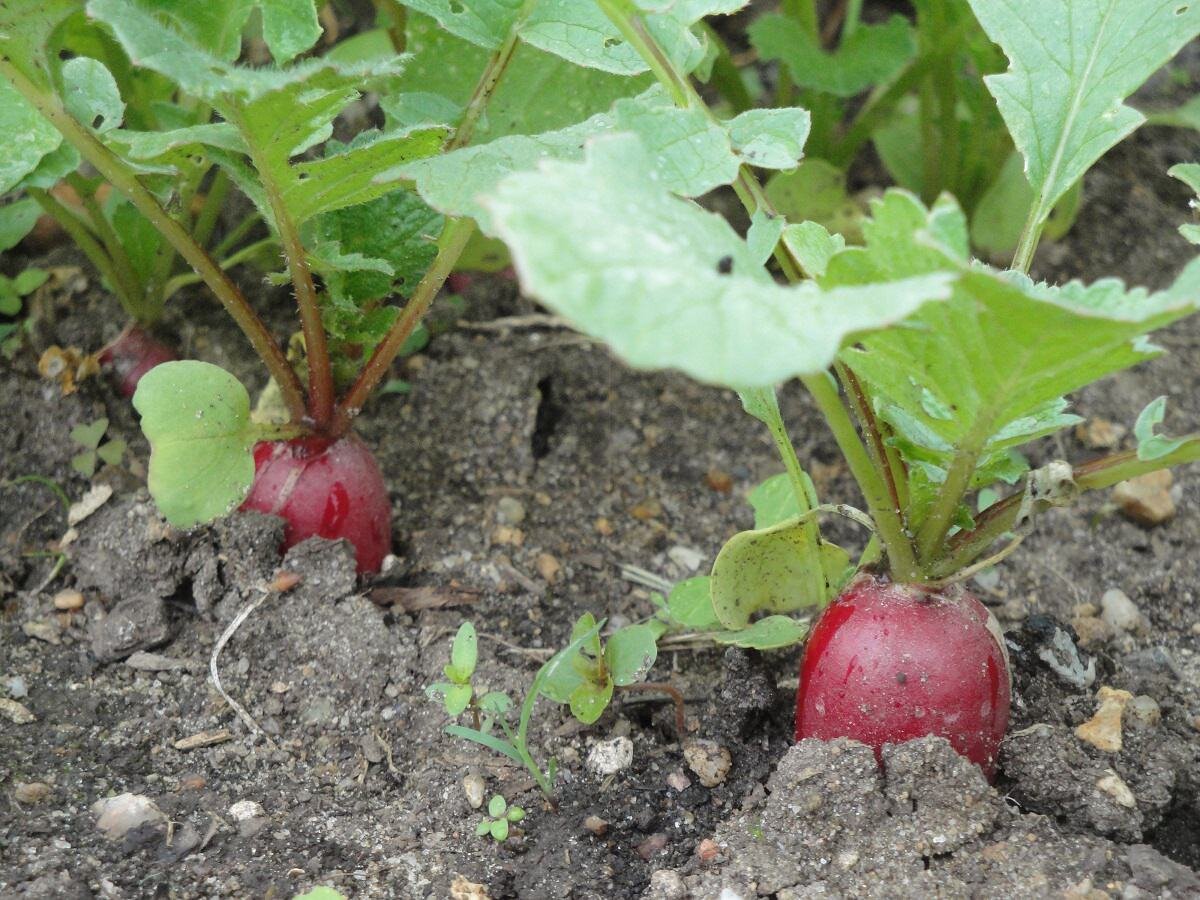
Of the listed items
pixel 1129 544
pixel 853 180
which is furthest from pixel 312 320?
pixel 853 180

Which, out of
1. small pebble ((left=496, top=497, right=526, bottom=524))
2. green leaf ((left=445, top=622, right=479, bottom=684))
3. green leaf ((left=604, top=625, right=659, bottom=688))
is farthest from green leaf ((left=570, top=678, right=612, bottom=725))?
small pebble ((left=496, top=497, right=526, bottom=524))

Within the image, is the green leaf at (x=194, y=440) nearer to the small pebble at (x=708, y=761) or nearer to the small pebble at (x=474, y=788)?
the small pebble at (x=474, y=788)

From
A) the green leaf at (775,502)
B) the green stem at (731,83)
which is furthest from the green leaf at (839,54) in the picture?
the green leaf at (775,502)

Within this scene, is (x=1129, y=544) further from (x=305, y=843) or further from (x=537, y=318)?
(x=305, y=843)

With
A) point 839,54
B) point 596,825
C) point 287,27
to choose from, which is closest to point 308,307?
point 287,27

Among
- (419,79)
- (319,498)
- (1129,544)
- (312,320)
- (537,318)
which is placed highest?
(419,79)

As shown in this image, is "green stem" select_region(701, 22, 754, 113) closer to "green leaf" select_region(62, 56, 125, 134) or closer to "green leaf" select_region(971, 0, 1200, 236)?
"green leaf" select_region(971, 0, 1200, 236)
